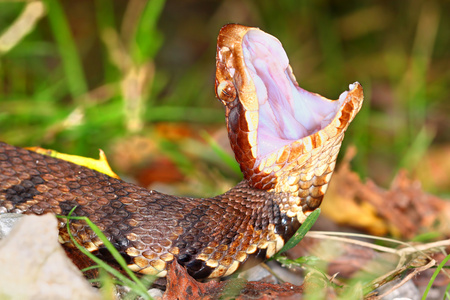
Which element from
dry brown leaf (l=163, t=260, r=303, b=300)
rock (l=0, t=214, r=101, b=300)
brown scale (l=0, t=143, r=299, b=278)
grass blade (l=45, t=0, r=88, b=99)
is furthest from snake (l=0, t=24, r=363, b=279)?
grass blade (l=45, t=0, r=88, b=99)

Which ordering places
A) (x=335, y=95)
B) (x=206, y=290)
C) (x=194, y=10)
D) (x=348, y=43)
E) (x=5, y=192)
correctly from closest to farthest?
(x=206, y=290) → (x=5, y=192) → (x=335, y=95) → (x=348, y=43) → (x=194, y=10)

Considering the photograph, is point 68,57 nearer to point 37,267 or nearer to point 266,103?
point 266,103

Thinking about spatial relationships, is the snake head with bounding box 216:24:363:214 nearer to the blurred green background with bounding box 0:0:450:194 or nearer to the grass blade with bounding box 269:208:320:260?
the grass blade with bounding box 269:208:320:260

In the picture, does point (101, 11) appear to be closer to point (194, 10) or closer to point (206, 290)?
point (194, 10)

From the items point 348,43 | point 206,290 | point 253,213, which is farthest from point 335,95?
point 206,290

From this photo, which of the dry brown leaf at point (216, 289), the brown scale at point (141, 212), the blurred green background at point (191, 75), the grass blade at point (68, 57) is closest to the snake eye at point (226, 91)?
the brown scale at point (141, 212)

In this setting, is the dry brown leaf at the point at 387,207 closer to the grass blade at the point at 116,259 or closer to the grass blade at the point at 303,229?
the grass blade at the point at 303,229
